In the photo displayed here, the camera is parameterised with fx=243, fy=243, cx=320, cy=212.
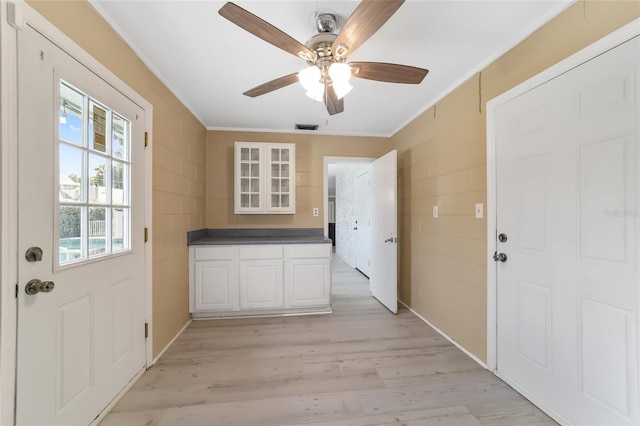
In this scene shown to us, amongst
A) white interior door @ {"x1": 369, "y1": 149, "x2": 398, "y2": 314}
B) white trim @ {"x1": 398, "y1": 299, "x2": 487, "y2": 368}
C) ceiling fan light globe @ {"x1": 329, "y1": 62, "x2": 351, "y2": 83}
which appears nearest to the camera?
ceiling fan light globe @ {"x1": 329, "y1": 62, "x2": 351, "y2": 83}

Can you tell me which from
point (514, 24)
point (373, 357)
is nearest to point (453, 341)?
point (373, 357)

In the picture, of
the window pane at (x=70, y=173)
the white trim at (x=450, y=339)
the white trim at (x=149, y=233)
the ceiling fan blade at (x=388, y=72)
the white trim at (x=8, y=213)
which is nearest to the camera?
the white trim at (x=8, y=213)

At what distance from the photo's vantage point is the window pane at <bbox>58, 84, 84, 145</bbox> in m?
1.22

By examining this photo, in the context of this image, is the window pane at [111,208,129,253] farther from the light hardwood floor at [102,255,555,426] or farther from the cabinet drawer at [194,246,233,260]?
the cabinet drawer at [194,246,233,260]

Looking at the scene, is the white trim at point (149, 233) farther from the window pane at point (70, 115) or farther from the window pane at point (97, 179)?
the window pane at point (70, 115)

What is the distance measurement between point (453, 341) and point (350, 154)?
2624mm

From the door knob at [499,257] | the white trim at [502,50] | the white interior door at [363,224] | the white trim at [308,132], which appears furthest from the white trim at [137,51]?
the white interior door at [363,224]

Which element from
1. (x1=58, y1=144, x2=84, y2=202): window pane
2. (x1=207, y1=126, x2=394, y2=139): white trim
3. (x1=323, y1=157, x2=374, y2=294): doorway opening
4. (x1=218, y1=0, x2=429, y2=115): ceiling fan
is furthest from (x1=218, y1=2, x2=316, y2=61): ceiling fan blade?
(x1=323, y1=157, x2=374, y2=294): doorway opening

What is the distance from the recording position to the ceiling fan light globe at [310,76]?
138cm

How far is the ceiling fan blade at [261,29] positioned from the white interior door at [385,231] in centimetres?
186

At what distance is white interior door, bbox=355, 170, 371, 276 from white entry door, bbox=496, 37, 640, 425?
2.82 meters

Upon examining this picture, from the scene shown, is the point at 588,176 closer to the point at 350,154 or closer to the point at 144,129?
the point at 350,154

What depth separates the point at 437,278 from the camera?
2566mm

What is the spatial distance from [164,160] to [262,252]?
4.59 ft
